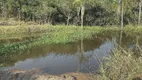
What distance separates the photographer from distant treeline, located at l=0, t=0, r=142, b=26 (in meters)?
49.1

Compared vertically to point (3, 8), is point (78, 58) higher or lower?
lower

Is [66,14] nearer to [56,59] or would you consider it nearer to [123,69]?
[56,59]

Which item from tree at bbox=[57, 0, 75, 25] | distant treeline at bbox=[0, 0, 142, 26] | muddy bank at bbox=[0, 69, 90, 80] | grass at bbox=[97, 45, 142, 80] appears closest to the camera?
grass at bbox=[97, 45, 142, 80]

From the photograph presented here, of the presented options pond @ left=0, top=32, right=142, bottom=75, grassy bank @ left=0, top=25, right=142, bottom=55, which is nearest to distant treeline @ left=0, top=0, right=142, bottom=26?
grassy bank @ left=0, top=25, right=142, bottom=55

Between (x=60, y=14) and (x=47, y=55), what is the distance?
32439mm

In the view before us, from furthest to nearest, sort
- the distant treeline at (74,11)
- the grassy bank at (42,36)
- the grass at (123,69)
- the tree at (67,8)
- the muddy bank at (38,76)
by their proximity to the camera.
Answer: the tree at (67,8)
the distant treeline at (74,11)
the grassy bank at (42,36)
the muddy bank at (38,76)
the grass at (123,69)

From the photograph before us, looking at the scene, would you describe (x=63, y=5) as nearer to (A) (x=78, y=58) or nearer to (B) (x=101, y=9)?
(B) (x=101, y=9)

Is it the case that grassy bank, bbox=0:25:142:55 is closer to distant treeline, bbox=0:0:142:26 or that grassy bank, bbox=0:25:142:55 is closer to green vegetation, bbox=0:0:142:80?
green vegetation, bbox=0:0:142:80

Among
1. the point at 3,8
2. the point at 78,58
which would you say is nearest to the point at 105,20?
the point at 3,8

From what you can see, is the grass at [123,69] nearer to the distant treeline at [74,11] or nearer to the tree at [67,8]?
the distant treeline at [74,11]

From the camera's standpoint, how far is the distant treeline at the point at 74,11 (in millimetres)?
49062


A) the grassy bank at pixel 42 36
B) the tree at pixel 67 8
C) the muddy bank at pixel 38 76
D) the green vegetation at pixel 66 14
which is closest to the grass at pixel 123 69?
the muddy bank at pixel 38 76

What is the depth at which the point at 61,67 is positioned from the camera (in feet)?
50.9

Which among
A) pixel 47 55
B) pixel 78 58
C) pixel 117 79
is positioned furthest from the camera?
pixel 47 55
